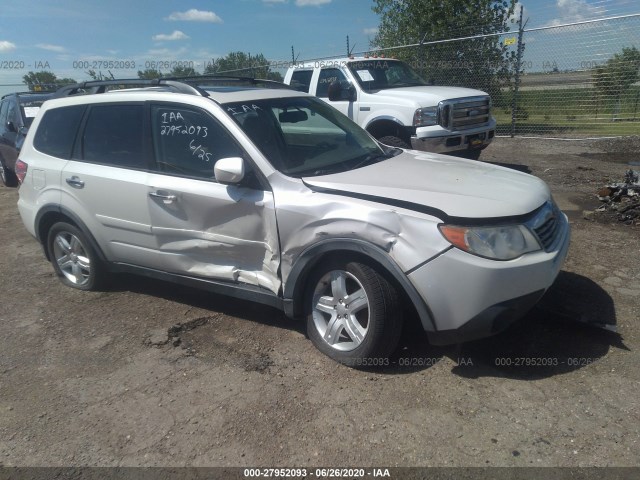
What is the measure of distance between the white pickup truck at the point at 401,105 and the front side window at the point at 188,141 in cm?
446

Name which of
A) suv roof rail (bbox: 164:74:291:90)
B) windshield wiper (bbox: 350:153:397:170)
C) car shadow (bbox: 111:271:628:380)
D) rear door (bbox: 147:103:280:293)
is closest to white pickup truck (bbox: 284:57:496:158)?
suv roof rail (bbox: 164:74:291:90)

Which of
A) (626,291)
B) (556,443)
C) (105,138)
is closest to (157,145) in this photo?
(105,138)

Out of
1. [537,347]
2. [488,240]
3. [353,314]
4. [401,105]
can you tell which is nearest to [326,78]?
[401,105]

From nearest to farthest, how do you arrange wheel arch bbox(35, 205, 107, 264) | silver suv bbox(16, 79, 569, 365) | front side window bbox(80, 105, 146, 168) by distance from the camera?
silver suv bbox(16, 79, 569, 365) < front side window bbox(80, 105, 146, 168) < wheel arch bbox(35, 205, 107, 264)

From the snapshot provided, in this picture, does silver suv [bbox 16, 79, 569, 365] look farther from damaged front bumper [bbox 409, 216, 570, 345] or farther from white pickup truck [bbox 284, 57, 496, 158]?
white pickup truck [bbox 284, 57, 496, 158]

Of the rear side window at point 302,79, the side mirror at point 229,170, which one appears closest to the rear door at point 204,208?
the side mirror at point 229,170

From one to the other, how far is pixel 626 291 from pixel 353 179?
2.56m

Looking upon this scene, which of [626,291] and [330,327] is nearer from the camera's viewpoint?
[330,327]

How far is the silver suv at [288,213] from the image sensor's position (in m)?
3.04

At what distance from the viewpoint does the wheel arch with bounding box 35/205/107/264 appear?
183 inches

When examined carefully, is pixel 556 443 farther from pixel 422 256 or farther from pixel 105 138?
pixel 105 138

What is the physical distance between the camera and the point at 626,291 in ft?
14.2

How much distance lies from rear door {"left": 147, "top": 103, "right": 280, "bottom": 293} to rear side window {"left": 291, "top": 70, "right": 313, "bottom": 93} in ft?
18.4

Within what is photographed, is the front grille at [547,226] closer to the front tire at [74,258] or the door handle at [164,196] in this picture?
the door handle at [164,196]
